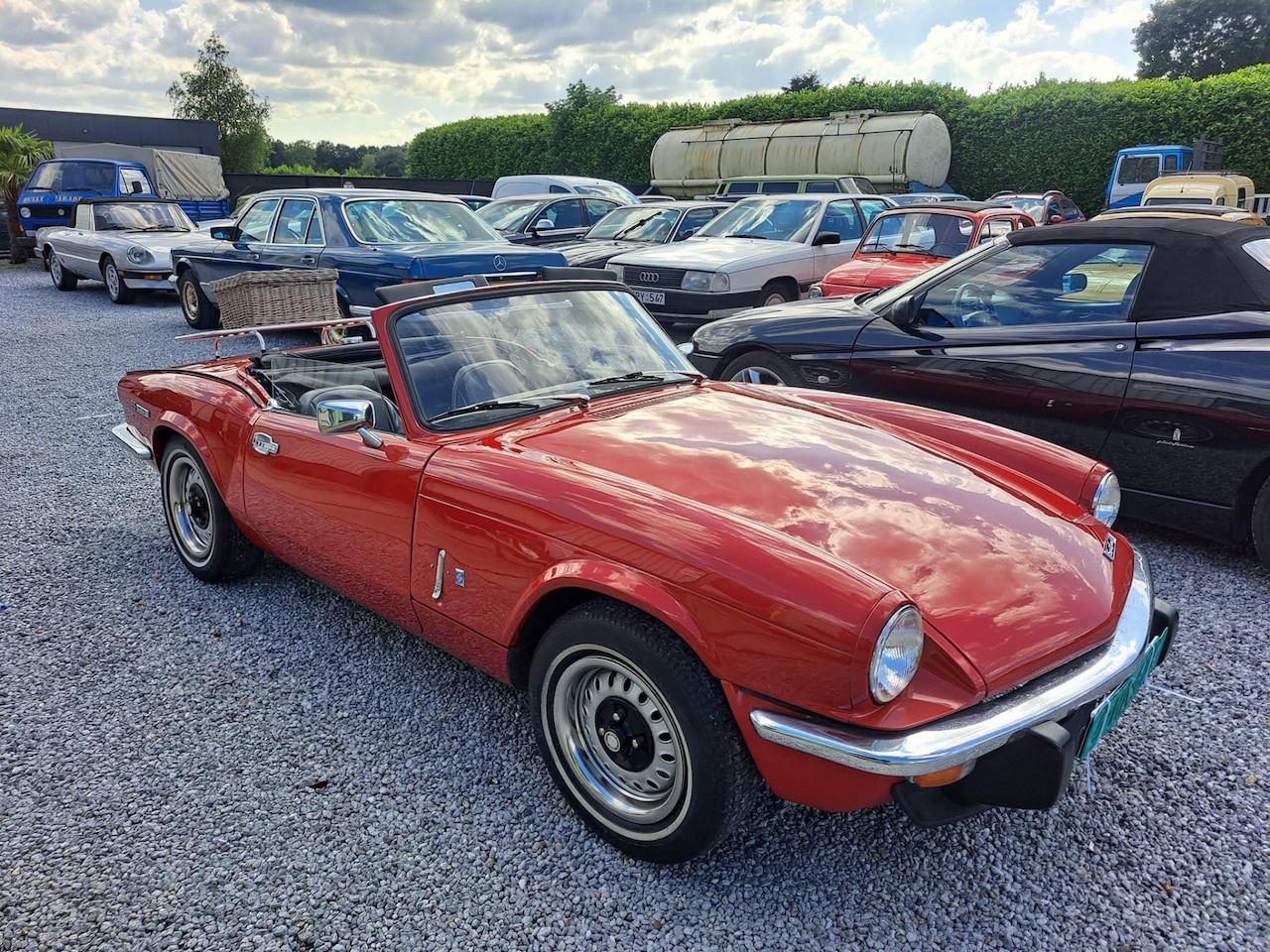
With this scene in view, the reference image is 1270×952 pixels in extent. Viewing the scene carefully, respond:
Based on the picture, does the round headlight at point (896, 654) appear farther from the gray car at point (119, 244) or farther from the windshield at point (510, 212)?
the gray car at point (119, 244)

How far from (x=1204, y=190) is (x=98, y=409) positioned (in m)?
16.7

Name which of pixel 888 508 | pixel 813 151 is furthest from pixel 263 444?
pixel 813 151

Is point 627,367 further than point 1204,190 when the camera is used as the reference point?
No

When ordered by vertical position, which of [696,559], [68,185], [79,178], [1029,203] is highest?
[79,178]

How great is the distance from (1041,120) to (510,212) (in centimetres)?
1608

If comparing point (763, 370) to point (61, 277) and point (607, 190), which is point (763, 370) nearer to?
point (607, 190)

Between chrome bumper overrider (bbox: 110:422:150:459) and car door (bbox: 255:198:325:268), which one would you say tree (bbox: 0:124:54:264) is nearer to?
car door (bbox: 255:198:325:268)

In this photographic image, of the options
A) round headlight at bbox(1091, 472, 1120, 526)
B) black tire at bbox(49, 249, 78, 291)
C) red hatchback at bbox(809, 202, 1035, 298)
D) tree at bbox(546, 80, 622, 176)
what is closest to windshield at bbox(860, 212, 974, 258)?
red hatchback at bbox(809, 202, 1035, 298)

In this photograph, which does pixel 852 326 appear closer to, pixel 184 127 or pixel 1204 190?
pixel 1204 190

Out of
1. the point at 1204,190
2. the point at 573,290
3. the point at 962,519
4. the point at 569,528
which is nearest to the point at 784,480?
the point at 962,519

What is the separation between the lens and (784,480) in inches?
96.8

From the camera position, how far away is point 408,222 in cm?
849

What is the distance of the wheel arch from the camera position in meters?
1.98

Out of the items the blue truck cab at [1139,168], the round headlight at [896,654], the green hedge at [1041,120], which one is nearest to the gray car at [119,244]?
Result: the round headlight at [896,654]
